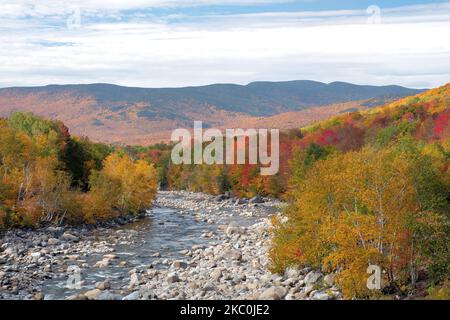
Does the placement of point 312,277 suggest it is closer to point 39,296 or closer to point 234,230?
point 39,296

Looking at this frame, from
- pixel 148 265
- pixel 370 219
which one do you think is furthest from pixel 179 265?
pixel 370 219

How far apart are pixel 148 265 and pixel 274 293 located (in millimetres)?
11505

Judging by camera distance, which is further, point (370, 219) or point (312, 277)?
point (312, 277)

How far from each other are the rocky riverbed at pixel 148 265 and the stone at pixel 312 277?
0.16 feet

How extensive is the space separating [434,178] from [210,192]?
71.8 metres

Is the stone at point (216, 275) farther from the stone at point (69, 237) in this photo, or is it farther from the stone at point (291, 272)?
the stone at point (69, 237)

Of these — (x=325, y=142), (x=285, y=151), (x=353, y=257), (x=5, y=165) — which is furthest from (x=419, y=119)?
(x=353, y=257)

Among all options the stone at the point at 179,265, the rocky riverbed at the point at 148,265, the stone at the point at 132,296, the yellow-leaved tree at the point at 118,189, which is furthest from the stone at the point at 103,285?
the yellow-leaved tree at the point at 118,189

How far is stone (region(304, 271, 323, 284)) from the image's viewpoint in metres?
26.3

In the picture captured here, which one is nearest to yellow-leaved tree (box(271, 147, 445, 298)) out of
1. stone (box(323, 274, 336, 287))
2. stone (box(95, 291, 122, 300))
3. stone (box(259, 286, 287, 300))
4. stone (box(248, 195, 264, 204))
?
stone (box(323, 274, 336, 287))

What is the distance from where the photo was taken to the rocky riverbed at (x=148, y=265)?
2612cm

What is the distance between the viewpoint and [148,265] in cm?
3350
